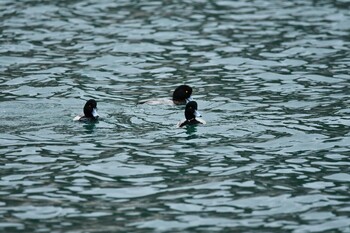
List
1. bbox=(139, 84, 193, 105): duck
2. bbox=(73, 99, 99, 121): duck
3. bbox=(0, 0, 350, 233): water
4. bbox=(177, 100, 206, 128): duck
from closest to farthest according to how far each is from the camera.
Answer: bbox=(0, 0, 350, 233): water < bbox=(177, 100, 206, 128): duck < bbox=(73, 99, 99, 121): duck < bbox=(139, 84, 193, 105): duck

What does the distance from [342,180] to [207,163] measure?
1.98 meters

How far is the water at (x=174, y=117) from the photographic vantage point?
11.8 metres

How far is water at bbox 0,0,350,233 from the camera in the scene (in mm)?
11766

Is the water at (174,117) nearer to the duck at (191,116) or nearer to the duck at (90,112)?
the duck at (90,112)

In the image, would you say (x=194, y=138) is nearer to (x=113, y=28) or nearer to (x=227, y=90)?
(x=227, y=90)

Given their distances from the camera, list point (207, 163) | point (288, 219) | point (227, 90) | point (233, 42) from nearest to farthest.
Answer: point (288, 219) → point (207, 163) → point (227, 90) → point (233, 42)

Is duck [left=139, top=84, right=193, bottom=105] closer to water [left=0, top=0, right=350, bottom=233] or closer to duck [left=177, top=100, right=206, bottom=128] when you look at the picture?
water [left=0, top=0, right=350, bottom=233]

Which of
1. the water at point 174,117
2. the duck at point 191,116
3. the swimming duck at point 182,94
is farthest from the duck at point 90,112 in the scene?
the swimming duck at point 182,94

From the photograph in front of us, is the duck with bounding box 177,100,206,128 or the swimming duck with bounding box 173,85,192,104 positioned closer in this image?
the duck with bounding box 177,100,206,128

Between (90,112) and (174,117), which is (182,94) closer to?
(174,117)

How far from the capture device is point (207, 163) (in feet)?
45.2

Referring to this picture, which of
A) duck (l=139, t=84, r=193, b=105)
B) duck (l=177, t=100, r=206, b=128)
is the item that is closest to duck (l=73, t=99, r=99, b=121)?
duck (l=177, t=100, r=206, b=128)

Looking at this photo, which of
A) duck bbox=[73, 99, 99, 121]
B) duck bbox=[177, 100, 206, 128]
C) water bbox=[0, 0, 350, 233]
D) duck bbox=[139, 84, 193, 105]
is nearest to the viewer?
water bbox=[0, 0, 350, 233]

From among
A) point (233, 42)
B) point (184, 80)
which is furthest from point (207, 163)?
point (233, 42)
